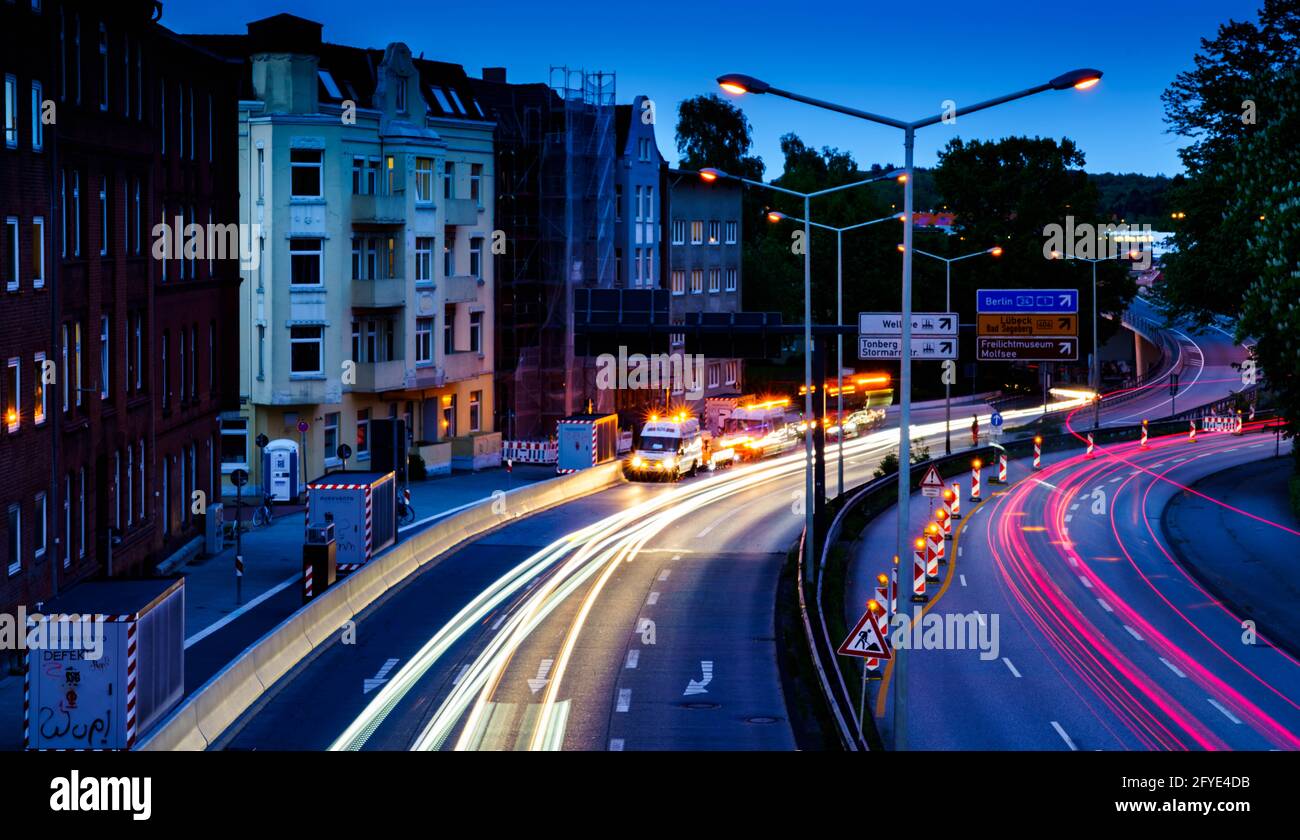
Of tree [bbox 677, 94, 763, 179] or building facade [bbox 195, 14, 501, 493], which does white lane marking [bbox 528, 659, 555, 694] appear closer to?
building facade [bbox 195, 14, 501, 493]

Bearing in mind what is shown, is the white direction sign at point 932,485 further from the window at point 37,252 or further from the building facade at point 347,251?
the building facade at point 347,251

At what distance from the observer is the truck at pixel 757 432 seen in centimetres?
7544

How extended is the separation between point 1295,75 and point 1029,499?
731 inches

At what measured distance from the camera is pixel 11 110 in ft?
95.5

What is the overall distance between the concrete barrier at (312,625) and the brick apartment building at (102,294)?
4.68 meters

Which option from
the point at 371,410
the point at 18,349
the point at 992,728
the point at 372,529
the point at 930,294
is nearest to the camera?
the point at 992,728

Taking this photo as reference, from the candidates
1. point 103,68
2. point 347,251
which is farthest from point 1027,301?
point 347,251

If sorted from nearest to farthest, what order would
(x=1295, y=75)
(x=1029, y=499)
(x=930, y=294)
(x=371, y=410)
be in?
1. (x=1295, y=75)
2. (x=1029, y=499)
3. (x=371, y=410)
4. (x=930, y=294)

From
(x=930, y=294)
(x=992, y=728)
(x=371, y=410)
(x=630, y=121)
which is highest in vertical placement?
(x=630, y=121)

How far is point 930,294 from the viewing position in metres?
109

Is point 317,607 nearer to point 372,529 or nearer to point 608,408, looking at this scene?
point 372,529

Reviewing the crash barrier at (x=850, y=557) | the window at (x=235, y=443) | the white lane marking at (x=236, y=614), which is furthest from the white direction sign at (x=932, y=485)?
the window at (x=235, y=443)

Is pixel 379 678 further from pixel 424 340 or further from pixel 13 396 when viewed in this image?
pixel 424 340

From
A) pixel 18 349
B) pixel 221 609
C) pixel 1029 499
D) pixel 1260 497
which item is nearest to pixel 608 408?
pixel 1029 499
